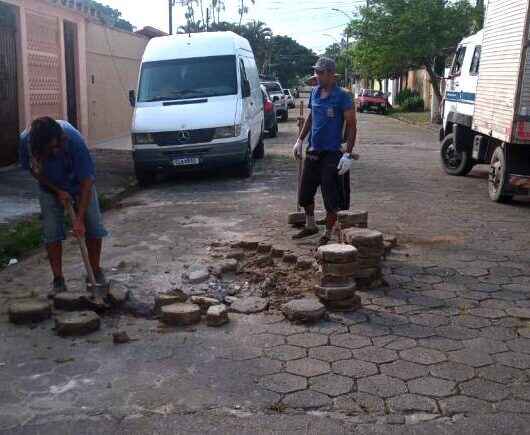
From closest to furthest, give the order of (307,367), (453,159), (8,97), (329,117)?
(307,367)
(329,117)
(453,159)
(8,97)

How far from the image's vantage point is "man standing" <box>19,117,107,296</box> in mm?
4406

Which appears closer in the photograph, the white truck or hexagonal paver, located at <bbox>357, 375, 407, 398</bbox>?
hexagonal paver, located at <bbox>357, 375, 407, 398</bbox>

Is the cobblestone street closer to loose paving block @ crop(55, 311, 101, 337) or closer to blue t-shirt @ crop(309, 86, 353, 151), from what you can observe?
loose paving block @ crop(55, 311, 101, 337)

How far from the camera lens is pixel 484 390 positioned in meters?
3.54

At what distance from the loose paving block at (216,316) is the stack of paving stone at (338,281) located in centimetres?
73

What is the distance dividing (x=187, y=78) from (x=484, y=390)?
351 inches

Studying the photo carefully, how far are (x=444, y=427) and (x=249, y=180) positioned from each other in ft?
27.8

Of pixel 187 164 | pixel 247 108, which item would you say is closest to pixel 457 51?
pixel 247 108

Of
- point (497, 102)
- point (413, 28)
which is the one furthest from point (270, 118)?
point (413, 28)

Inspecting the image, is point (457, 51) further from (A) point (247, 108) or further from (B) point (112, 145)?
(B) point (112, 145)

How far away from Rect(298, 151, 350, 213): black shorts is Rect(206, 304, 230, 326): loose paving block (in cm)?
217

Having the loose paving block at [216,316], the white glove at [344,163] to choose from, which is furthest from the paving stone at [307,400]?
the white glove at [344,163]

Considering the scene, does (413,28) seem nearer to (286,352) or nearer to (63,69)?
(63,69)

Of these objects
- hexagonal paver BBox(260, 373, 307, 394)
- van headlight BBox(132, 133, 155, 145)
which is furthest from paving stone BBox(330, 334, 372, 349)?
van headlight BBox(132, 133, 155, 145)
